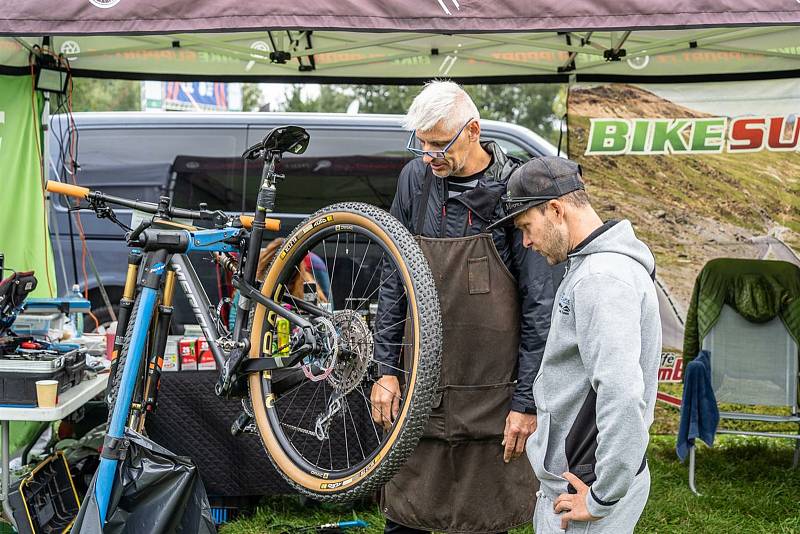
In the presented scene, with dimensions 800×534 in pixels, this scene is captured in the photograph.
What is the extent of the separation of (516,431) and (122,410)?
136 centimetres

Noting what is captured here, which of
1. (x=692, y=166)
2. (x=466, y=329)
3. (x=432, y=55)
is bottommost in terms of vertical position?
(x=466, y=329)

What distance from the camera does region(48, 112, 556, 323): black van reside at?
18.6 feet

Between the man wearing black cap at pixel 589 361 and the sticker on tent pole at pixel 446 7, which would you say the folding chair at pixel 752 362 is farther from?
the man wearing black cap at pixel 589 361

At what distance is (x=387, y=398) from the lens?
2.42 metres

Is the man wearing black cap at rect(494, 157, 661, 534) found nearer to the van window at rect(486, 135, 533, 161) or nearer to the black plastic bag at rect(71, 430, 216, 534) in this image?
the black plastic bag at rect(71, 430, 216, 534)

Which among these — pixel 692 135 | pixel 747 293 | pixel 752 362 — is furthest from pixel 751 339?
pixel 692 135

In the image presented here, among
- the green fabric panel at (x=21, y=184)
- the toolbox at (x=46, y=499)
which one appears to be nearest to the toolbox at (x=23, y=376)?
the toolbox at (x=46, y=499)

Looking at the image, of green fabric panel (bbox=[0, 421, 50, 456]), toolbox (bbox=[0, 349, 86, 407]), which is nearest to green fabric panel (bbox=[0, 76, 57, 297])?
green fabric panel (bbox=[0, 421, 50, 456])

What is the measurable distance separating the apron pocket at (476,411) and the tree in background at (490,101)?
1608 centimetres

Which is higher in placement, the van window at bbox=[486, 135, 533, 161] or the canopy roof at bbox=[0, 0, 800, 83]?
the canopy roof at bbox=[0, 0, 800, 83]

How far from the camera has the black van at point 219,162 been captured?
224 inches

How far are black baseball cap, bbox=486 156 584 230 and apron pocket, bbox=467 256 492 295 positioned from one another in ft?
1.68

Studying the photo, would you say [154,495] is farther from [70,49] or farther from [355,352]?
[70,49]

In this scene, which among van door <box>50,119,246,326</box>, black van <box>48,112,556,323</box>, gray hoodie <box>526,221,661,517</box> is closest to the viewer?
gray hoodie <box>526,221,661,517</box>
